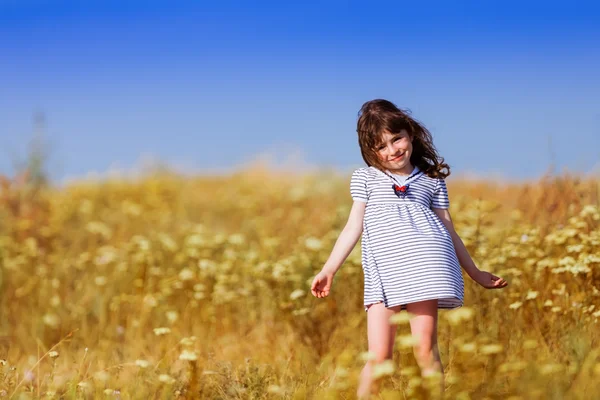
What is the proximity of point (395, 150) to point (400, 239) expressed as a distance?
1.37ft

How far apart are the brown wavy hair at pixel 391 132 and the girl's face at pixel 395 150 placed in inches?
0.8

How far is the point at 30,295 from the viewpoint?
5.95 metres

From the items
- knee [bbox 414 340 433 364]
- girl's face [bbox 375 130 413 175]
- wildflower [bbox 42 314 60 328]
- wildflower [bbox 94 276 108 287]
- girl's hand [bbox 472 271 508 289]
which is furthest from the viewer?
wildflower [bbox 94 276 108 287]

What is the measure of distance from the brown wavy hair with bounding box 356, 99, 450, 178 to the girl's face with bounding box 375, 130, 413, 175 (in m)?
0.02

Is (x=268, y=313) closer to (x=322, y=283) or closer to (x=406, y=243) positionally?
(x=322, y=283)

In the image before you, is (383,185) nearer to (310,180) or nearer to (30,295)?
(30,295)

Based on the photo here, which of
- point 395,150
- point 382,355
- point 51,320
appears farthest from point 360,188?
point 51,320

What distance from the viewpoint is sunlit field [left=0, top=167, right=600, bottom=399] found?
304 cm

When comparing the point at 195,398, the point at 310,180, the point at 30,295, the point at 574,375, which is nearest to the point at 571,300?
the point at 574,375

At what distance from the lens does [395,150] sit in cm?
325

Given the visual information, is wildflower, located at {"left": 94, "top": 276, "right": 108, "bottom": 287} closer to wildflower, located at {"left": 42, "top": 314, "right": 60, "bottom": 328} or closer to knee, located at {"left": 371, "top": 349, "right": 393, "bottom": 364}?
wildflower, located at {"left": 42, "top": 314, "right": 60, "bottom": 328}

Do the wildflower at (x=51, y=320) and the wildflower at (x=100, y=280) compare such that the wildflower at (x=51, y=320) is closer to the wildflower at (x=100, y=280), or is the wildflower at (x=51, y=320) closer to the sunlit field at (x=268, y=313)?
the sunlit field at (x=268, y=313)

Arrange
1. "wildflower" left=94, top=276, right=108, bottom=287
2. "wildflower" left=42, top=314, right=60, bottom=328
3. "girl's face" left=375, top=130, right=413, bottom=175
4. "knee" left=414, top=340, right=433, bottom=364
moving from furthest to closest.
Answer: "wildflower" left=94, top=276, right=108, bottom=287 < "wildflower" left=42, top=314, right=60, bottom=328 < "girl's face" left=375, top=130, right=413, bottom=175 < "knee" left=414, top=340, right=433, bottom=364

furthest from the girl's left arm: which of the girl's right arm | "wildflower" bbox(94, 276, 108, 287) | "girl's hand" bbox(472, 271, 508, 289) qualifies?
"wildflower" bbox(94, 276, 108, 287)
